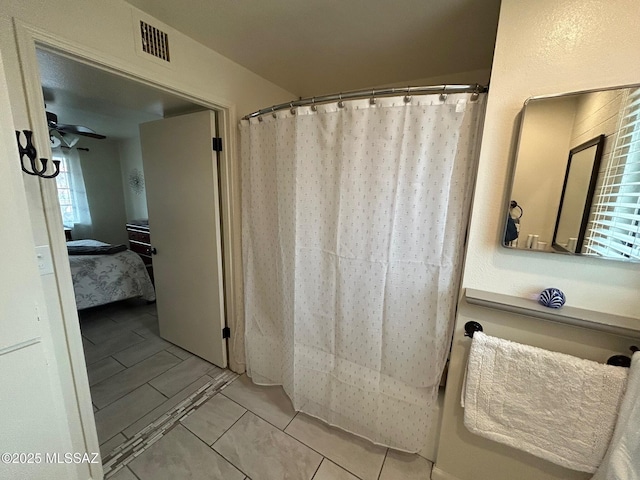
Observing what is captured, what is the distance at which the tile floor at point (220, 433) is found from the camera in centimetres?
128

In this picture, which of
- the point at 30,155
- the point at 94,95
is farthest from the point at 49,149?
the point at 94,95

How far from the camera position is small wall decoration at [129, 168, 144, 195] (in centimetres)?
438

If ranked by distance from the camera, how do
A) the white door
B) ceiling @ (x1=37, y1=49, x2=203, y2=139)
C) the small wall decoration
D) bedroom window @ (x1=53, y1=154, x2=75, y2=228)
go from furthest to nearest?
1. the small wall decoration
2. bedroom window @ (x1=53, y1=154, x2=75, y2=228)
3. the white door
4. ceiling @ (x1=37, y1=49, x2=203, y2=139)

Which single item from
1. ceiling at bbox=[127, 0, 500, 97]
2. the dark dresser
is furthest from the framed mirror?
the dark dresser

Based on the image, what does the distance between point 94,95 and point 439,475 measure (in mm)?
3157

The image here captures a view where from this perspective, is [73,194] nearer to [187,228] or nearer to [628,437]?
[187,228]

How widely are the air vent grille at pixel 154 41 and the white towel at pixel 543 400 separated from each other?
6.54 feet

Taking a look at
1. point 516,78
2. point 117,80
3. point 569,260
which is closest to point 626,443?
point 569,260

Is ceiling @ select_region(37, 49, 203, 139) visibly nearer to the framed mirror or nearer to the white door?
the white door

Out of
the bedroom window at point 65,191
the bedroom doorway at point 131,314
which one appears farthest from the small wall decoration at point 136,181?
the bedroom doorway at point 131,314

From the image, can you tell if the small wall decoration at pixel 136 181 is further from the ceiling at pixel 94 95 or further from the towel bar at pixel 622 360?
the towel bar at pixel 622 360

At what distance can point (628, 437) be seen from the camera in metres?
0.76

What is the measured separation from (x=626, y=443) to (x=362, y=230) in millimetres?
1123

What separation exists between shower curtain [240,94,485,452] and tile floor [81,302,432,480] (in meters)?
0.12
